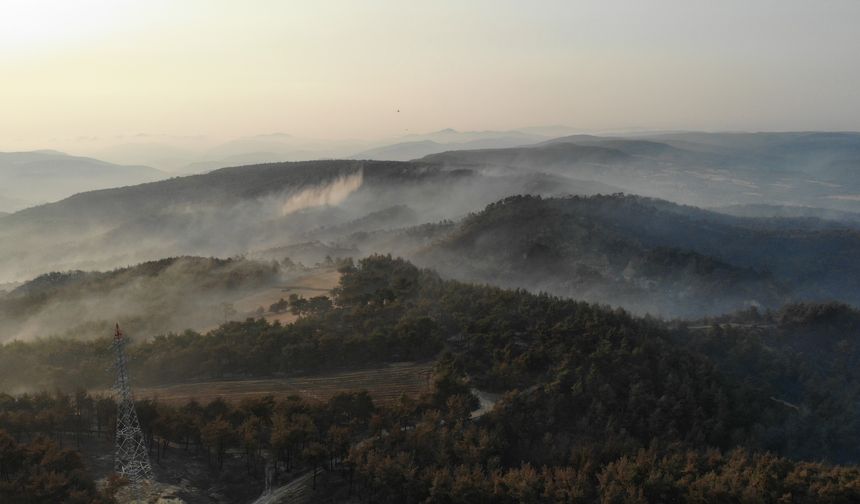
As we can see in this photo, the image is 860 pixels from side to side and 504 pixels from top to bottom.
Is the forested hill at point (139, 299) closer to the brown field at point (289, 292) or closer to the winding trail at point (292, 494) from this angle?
the brown field at point (289, 292)

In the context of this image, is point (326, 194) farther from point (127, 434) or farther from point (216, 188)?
point (127, 434)

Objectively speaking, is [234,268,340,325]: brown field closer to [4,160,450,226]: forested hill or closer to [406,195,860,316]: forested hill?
[406,195,860,316]: forested hill

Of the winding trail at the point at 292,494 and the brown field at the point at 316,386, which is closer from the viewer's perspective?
the winding trail at the point at 292,494

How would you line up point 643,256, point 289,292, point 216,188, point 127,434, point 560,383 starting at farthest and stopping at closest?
point 216,188 → point 643,256 → point 289,292 → point 560,383 → point 127,434

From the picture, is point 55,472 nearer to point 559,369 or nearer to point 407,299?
point 559,369

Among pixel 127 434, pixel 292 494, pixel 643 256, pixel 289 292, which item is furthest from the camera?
pixel 643 256

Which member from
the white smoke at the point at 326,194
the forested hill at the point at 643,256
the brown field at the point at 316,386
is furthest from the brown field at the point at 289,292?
the white smoke at the point at 326,194

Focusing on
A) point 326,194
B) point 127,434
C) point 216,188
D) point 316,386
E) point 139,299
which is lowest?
point 316,386

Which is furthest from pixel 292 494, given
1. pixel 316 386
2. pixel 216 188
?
pixel 216 188
